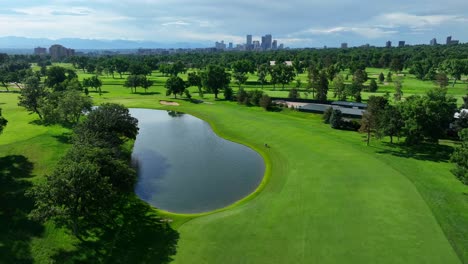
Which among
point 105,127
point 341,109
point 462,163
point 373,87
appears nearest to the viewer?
point 462,163

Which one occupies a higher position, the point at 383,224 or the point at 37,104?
the point at 37,104

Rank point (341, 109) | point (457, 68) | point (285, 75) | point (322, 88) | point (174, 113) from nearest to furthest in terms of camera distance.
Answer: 1. point (341, 109)
2. point (174, 113)
3. point (322, 88)
4. point (285, 75)
5. point (457, 68)

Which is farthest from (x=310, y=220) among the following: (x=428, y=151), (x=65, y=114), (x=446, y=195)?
(x=65, y=114)

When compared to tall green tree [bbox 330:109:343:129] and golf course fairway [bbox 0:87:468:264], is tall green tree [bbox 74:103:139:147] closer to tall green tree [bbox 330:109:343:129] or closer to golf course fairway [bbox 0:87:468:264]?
golf course fairway [bbox 0:87:468:264]

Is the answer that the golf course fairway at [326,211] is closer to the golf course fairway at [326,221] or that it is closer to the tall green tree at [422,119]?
the golf course fairway at [326,221]

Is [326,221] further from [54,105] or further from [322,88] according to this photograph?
[322,88]

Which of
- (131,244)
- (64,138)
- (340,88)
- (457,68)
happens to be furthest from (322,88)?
(131,244)

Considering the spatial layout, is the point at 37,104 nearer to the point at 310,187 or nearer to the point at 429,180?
the point at 310,187

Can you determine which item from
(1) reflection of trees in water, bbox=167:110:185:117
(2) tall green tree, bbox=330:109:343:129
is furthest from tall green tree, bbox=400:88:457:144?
(1) reflection of trees in water, bbox=167:110:185:117
